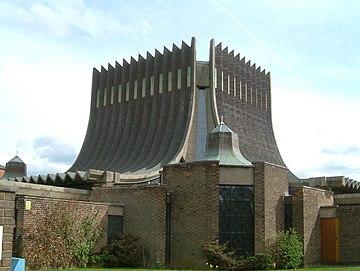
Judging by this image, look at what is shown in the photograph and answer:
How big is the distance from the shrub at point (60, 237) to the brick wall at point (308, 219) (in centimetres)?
845

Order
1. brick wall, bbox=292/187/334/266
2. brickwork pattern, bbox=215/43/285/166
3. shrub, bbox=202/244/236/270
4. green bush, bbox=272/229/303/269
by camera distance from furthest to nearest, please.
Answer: brickwork pattern, bbox=215/43/285/166
brick wall, bbox=292/187/334/266
green bush, bbox=272/229/303/269
shrub, bbox=202/244/236/270

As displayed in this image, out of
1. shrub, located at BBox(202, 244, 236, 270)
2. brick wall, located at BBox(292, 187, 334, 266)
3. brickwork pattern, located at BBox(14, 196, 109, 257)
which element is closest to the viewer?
brickwork pattern, located at BBox(14, 196, 109, 257)

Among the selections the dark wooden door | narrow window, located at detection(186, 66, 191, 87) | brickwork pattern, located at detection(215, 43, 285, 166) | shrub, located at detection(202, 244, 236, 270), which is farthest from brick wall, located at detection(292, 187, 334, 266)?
narrow window, located at detection(186, 66, 191, 87)

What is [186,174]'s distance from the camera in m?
23.4

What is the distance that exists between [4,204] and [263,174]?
14.1 metres

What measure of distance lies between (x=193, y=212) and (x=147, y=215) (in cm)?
209

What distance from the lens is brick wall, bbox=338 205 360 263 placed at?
24.6m

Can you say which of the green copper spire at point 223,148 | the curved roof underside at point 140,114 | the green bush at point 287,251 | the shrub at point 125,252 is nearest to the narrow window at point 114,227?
the shrub at point 125,252

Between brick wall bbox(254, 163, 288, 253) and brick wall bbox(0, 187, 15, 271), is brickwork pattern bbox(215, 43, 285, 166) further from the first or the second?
brick wall bbox(0, 187, 15, 271)

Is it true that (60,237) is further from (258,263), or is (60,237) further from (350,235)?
(350,235)

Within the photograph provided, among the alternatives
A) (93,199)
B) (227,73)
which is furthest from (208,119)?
(93,199)

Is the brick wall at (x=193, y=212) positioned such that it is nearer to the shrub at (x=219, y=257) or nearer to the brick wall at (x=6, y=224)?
the shrub at (x=219, y=257)

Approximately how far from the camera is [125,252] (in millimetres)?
22531

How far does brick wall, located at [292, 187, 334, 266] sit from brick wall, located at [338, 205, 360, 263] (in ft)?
3.42
